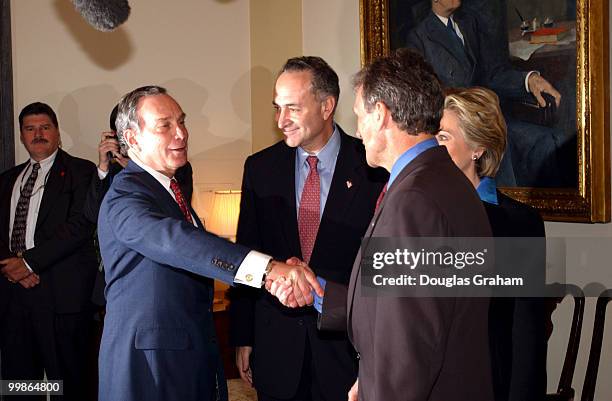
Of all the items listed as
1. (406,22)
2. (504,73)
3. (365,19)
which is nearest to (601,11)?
(504,73)

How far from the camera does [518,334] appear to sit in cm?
225

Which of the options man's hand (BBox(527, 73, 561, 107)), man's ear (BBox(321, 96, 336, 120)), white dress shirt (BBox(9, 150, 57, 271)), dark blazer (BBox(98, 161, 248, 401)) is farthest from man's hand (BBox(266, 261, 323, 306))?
white dress shirt (BBox(9, 150, 57, 271))

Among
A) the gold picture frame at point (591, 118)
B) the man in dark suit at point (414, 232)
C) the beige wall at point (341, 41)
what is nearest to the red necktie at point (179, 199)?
the man in dark suit at point (414, 232)

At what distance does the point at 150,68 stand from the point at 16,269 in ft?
6.76

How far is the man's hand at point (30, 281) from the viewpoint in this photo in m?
4.62

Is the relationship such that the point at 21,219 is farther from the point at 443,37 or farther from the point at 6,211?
the point at 443,37

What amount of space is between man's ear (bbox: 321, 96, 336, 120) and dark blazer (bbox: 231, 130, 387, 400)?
0.13m

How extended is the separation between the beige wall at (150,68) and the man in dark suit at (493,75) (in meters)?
2.05

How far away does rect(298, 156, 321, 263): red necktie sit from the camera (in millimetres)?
2951

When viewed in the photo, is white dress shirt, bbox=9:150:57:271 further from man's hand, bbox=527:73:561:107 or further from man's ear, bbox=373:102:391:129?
man's ear, bbox=373:102:391:129

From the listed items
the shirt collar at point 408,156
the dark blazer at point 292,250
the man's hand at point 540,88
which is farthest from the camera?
the man's hand at point 540,88

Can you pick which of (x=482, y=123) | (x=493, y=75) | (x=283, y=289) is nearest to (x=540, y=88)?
(x=493, y=75)

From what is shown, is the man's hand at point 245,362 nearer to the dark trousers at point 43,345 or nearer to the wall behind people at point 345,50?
the wall behind people at point 345,50

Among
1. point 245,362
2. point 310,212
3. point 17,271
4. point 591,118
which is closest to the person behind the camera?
point 310,212
